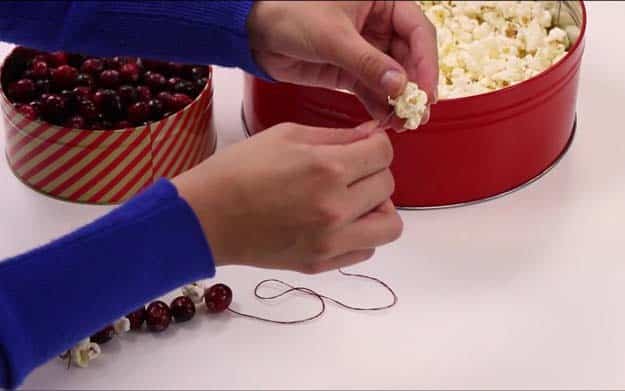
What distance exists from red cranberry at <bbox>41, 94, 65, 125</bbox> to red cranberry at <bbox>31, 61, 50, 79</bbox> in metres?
0.06

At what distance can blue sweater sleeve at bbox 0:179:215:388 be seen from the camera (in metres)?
0.83

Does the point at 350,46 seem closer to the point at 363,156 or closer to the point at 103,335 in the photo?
the point at 363,156

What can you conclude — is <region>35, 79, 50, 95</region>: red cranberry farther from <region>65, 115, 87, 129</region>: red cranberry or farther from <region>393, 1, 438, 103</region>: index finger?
<region>393, 1, 438, 103</region>: index finger

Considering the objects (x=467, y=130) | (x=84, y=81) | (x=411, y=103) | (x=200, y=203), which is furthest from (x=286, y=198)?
(x=84, y=81)

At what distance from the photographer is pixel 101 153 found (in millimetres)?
1085

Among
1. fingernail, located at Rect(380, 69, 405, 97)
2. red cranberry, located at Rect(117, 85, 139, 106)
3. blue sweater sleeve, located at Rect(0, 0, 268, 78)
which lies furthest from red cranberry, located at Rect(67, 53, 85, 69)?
fingernail, located at Rect(380, 69, 405, 97)

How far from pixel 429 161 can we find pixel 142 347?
35 cm

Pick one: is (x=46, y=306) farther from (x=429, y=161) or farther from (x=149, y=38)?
(x=429, y=161)

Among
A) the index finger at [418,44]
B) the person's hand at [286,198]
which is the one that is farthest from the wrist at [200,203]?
the index finger at [418,44]

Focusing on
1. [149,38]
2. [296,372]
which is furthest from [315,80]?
[296,372]

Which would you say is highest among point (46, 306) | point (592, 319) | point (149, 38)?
point (149, 38)

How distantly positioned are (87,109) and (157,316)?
258mm

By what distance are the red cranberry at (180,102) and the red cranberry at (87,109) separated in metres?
0.08

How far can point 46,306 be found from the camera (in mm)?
843
